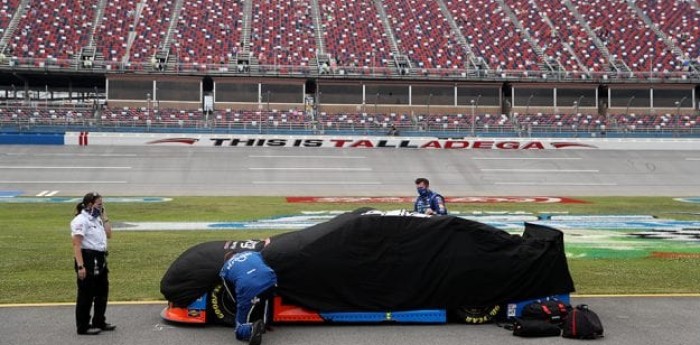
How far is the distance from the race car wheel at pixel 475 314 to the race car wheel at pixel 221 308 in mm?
2534

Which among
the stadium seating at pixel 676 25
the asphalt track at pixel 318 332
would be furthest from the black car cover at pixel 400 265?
the stadium seating at pixel 676 25

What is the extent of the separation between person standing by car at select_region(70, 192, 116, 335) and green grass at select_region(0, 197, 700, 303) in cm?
158

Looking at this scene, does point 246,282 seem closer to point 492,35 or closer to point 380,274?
point 380,274

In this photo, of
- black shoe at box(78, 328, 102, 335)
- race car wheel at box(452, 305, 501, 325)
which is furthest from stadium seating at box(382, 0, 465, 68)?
black shoe at box(78, 328, 102, 335)

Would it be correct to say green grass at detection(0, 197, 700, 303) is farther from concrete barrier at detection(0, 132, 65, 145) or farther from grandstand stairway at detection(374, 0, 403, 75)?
grandstand stairway at detection(374, 0, 403, 75)

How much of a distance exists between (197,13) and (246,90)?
11.2 m

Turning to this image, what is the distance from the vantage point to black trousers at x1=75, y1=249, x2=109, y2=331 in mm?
7500

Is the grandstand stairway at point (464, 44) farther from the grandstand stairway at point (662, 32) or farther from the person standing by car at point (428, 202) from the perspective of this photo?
the person standing by car at point (428, 202)

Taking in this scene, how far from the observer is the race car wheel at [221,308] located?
307 inches

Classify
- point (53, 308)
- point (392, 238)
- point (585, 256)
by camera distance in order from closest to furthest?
point (392, 238) → point (53, 308) → point (585, 256)

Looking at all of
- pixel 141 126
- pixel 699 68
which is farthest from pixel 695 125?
pixel 141 126

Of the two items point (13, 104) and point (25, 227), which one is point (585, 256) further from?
point (13, 104)

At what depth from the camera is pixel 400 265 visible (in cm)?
796

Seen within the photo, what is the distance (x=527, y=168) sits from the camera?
38.2 m
